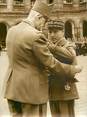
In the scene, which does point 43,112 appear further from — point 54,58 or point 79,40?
point 79,40

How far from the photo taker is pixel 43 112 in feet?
18.3

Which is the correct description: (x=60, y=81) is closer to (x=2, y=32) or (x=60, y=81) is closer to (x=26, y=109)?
(x=26, y=109)

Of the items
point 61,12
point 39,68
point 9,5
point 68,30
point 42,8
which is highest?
point 42,8

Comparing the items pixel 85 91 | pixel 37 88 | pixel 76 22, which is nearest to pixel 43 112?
pixel 37 88

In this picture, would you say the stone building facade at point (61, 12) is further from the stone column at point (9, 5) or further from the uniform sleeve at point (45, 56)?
the uniform sleeve at point (45, 56)

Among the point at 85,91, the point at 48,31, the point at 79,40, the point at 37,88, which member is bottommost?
the point at 79,40

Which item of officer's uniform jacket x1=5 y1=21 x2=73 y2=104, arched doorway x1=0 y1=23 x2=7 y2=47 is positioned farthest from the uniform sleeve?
arched doorway x1=0 y1=23 x2=7 y2=47

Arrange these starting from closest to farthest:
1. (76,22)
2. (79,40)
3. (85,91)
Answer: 1. (85,91)
2. (79,40)
3. (76,22)

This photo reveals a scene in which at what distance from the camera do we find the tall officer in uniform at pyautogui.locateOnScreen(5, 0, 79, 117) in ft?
17.8

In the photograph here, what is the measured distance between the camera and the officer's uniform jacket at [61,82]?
581cm

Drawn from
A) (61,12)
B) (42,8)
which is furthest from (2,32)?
(42,8)

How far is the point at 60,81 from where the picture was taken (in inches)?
230

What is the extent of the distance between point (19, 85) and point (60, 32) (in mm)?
735

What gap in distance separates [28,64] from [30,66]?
0.08 ft
